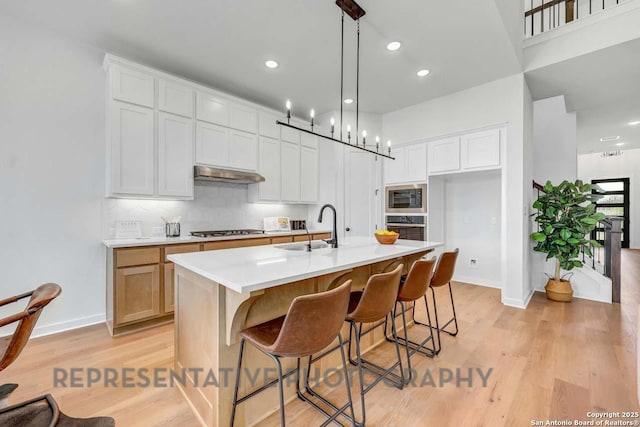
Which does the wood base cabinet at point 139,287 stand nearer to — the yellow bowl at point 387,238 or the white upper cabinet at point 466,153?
the yellow bowl at point 387,238

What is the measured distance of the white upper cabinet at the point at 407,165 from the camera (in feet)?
15.4

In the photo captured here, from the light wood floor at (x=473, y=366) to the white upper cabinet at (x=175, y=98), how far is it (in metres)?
2.46

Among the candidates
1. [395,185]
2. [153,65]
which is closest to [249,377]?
[153,65]

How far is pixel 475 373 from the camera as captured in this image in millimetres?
2221

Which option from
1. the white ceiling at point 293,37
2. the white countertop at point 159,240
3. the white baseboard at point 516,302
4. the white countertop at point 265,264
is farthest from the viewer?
the white baseboard at point 516,302

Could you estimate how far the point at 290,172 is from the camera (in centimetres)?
471

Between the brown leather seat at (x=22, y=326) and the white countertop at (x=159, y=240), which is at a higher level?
the white countertop at (x=159, y=240)

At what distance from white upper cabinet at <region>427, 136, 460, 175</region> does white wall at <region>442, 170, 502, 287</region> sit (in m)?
0.28

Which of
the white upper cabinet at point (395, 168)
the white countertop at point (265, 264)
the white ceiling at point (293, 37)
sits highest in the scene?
the white ceiling at point (293, 37)

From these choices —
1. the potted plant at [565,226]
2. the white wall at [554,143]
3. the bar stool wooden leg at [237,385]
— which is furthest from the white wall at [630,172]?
the bar stool wooden leg at [237,385]

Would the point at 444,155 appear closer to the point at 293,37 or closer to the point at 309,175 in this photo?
the point at 309,175

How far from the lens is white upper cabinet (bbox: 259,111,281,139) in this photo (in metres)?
4.29

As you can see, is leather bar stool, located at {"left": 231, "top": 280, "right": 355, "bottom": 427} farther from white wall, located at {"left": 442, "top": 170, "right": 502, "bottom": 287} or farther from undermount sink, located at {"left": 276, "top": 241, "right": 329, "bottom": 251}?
white wall, located at {"left": 442, "top": 170, "right": 502, "bottom": 287}

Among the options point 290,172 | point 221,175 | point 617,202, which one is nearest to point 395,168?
point 290,172
